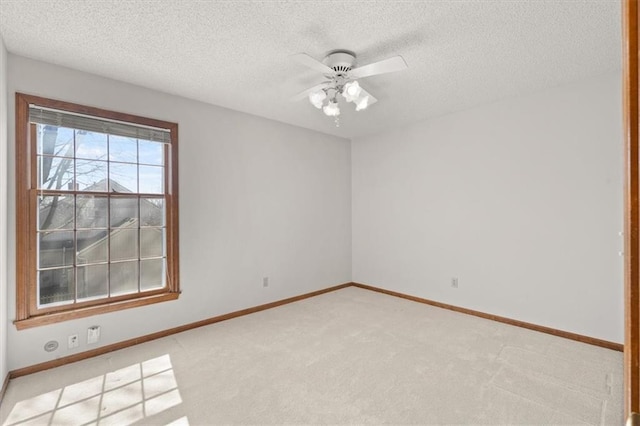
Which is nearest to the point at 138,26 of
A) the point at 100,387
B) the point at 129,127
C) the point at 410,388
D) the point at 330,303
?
the point at 129,127

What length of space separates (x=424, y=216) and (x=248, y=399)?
3111mm

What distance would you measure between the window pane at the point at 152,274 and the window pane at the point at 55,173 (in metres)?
0.97

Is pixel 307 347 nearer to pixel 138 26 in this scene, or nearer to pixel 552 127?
pixel 138 26

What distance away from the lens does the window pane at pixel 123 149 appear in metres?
2.96

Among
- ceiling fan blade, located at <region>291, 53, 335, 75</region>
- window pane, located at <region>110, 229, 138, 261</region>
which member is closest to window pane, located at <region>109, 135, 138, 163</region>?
window pane, located at <region>110, 229, 138, 261</region>

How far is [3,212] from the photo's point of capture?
7.53ft

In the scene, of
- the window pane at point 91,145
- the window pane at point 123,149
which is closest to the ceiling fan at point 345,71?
the window pane at point 123,149

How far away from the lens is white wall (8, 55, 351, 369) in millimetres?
2652

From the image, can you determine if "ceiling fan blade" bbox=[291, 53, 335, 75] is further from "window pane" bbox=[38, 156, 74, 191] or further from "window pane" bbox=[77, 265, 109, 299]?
"window pane" bbox=[77, 265, 109, 299]

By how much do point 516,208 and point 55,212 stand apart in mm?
4488

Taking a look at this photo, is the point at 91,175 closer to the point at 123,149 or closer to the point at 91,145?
the point at 91,145

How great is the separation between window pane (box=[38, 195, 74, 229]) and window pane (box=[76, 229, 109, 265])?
142 mm

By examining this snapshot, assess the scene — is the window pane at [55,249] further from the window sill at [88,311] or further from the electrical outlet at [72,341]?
the electrical outlet at [72,341]

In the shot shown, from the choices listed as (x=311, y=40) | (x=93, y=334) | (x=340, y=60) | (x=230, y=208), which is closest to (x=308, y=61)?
(x=311, y=40)
